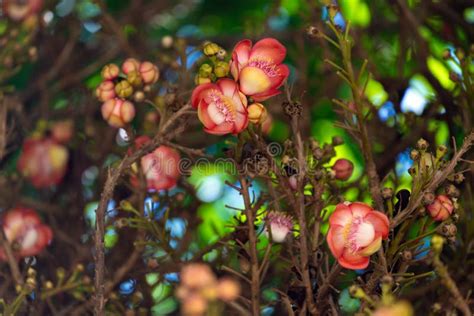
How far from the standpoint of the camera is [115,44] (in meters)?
0.79

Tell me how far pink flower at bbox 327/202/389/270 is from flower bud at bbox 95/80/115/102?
0.63 feet

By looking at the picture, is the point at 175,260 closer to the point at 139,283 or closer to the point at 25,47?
the point at 139,283

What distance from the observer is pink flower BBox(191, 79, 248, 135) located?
0.39 metres

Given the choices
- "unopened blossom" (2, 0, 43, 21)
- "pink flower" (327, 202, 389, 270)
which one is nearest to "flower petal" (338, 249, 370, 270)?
"pink flower" (327, 202, 389, 270)

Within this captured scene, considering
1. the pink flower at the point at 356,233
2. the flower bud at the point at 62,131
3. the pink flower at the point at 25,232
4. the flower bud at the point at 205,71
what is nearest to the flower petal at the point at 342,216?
the pink flower at the point at 356,233

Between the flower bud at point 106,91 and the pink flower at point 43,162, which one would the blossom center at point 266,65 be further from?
the pink flower at point 43,162

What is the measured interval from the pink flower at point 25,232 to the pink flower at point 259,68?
0.76ft

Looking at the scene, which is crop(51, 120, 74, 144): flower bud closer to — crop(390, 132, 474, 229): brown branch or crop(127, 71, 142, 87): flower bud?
crop(127, 71, 142, 87): flower bud

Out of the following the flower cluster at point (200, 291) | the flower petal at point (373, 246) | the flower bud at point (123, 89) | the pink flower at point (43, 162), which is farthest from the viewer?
the pink flower at point (43, 162)

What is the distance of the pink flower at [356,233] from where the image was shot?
377mm

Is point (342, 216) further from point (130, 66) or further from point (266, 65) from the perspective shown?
point (130, 66)

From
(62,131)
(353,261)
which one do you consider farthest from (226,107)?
(62,131)

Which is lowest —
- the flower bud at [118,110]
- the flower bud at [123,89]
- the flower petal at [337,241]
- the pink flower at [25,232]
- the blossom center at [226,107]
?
the pink flower at [25,232]

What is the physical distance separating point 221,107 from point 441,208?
0.45 feet
